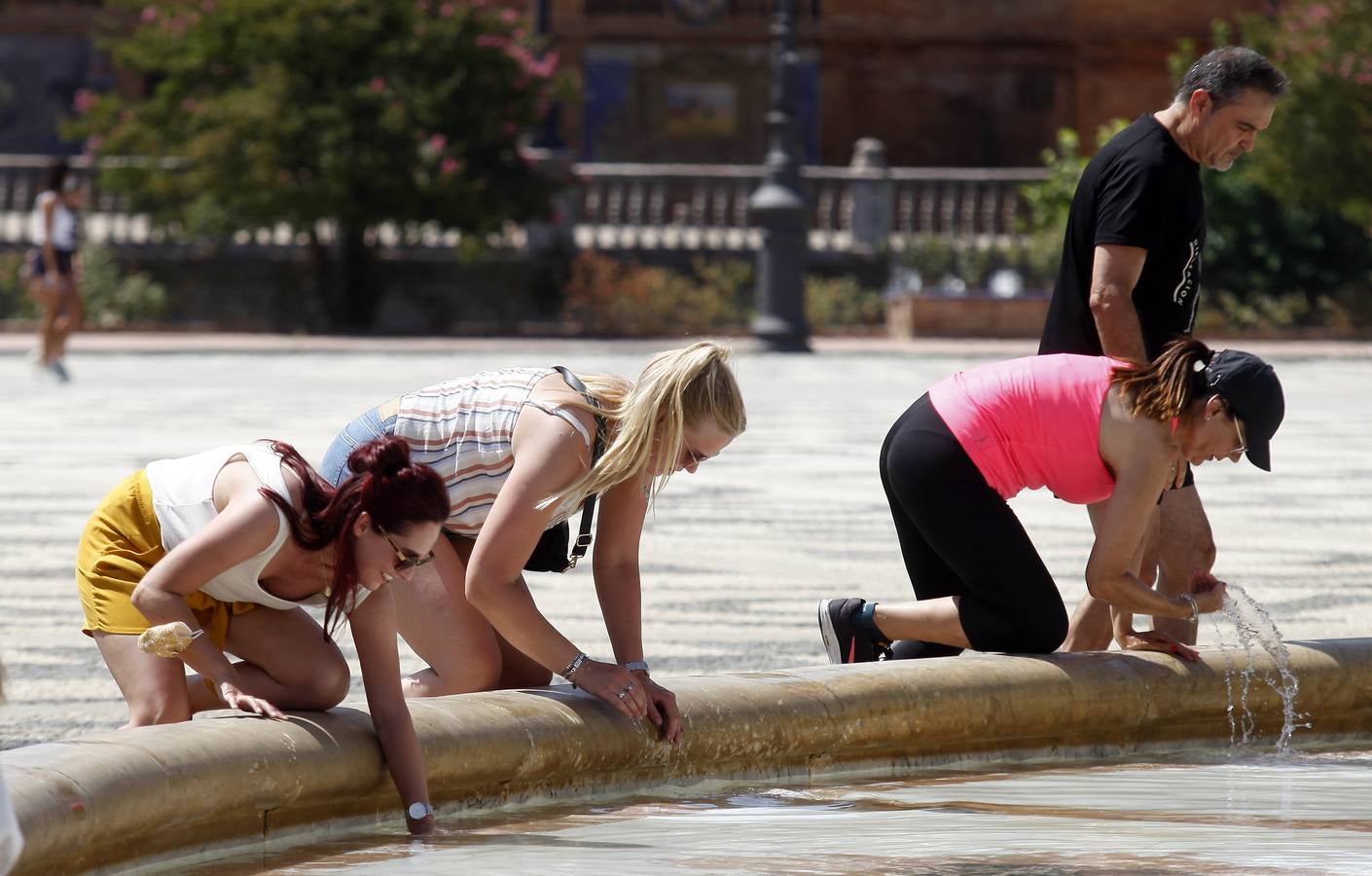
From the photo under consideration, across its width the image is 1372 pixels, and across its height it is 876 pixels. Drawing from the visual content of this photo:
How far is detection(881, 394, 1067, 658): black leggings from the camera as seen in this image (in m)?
4.94

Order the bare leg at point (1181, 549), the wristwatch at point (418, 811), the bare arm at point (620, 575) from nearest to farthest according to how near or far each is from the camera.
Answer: the wristwatch at point (418, 811), the bare arm at point (620, 575), the bare leg at point (1181, 549)

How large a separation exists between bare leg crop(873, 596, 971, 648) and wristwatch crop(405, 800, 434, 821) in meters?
1.55

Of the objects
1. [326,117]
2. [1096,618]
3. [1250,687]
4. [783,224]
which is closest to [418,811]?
[1250,687]

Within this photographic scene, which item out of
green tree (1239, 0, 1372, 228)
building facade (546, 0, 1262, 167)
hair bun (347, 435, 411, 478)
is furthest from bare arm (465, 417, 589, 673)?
building facade (546, 0, 1262, 167)

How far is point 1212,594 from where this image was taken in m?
5.03

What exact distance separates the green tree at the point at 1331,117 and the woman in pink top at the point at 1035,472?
65.7ft

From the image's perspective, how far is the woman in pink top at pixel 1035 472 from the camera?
4.66 m

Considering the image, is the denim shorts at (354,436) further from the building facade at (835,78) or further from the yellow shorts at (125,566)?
the building facade at (835,78)

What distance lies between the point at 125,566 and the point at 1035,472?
202 centimetres

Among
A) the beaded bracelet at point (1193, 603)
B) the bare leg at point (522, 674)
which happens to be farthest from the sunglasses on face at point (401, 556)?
the beaded bracelet at point (1193, 603)

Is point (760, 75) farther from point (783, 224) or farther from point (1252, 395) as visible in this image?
point (1252, 395)

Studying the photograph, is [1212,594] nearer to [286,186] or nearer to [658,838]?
[658,838]

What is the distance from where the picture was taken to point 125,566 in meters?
4.35

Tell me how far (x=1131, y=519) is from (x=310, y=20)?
66.7ft
